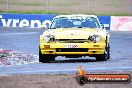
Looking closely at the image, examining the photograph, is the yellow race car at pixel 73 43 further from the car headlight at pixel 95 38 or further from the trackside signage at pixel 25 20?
the trackside signage at pixel 25 20

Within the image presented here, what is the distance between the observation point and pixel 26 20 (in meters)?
42.5

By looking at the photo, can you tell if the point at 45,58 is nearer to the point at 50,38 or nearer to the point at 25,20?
the point at 50,38

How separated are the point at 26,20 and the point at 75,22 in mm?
25762

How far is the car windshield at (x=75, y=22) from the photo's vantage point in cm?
1685

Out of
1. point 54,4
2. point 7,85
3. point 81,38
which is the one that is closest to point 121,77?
point 7,85

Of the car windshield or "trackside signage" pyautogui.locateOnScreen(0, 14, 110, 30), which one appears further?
"trackside signage" pyautogui.locateOnScreen(0, 14, 110, 30)

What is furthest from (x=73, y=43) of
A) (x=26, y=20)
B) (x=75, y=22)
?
(x=26, y=20)

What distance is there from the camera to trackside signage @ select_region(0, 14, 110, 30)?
137 feet

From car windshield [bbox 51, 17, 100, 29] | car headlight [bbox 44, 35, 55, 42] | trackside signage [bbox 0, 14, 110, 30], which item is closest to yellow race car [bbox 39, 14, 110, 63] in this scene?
car headlight [bbox 44, 35, 55, 42]

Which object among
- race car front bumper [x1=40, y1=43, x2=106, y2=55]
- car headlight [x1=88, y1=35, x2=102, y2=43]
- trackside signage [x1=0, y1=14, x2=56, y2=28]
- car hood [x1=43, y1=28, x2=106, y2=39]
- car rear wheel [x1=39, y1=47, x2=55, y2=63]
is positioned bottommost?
car rear wheel [x1=39, y1=47, x2=55, y2=63]

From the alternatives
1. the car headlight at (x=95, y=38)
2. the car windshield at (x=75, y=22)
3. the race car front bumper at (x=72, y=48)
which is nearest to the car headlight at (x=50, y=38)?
the race car front bumper at (x=72, y=48)

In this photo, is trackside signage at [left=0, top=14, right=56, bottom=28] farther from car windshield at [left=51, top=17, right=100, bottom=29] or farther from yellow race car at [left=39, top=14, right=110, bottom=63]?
yellow race car at [left=39, top=14, right=110, bottom=63]

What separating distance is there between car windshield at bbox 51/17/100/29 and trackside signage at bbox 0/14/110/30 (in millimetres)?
24315

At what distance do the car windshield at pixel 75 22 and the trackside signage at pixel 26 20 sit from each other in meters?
24.3
